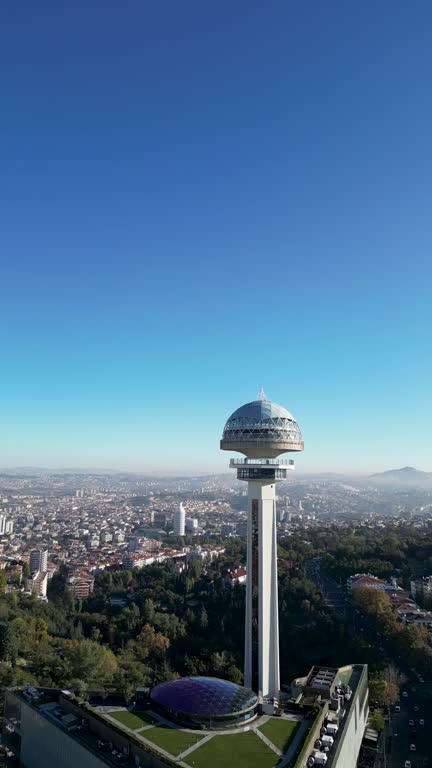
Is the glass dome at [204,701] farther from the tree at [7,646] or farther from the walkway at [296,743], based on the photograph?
the tree at [7,646]

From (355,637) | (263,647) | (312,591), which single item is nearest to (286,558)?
(312,591)

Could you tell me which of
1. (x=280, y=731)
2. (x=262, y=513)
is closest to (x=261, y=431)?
(x=262, y=513)

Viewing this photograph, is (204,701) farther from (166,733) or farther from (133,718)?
(133,718)

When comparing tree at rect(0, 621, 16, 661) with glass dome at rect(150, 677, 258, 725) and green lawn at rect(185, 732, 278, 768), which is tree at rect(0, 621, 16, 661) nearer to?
glass dome at rect(150, 677, 258, 725)

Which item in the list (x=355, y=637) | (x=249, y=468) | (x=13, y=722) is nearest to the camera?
(x=13, y=722)

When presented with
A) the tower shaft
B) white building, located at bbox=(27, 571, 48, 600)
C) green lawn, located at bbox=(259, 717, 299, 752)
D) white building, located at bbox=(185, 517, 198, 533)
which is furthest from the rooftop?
white building, located at bbox=(185, 517, 198, 533)

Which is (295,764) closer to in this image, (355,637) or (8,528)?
(355,637)
